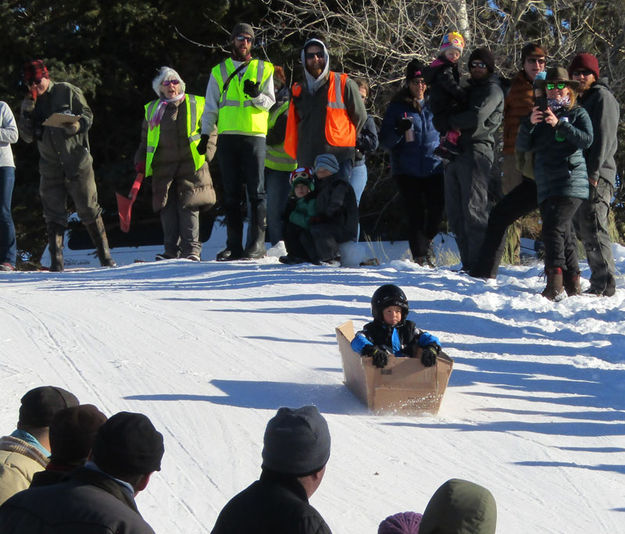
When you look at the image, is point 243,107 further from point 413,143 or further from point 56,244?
point 56,244

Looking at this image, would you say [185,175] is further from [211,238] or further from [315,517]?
[315,517]

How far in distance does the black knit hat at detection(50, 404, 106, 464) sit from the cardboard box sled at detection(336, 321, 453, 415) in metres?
2.47

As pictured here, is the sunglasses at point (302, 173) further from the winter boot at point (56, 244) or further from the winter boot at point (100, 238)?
the winter boot at point (56, 244)

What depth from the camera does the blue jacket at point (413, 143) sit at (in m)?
9.95

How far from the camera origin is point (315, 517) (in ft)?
9.89

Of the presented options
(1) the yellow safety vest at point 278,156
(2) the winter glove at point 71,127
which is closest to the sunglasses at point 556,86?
(1) the yellow safety vest at point 278,156

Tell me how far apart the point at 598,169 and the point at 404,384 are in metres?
3.27

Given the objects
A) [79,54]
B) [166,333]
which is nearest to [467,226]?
[166,333]

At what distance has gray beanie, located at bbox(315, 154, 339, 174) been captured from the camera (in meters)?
9.89

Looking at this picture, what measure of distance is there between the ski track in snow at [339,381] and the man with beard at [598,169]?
26cm

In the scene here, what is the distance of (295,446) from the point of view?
3.16 m

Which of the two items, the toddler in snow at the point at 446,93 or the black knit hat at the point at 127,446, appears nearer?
the black knit hat at the point at 127,446

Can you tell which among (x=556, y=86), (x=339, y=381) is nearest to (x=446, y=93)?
(x=556, y=86)

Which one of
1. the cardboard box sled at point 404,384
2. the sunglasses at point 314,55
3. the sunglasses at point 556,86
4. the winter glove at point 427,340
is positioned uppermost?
the sunglasses at point 314,55
